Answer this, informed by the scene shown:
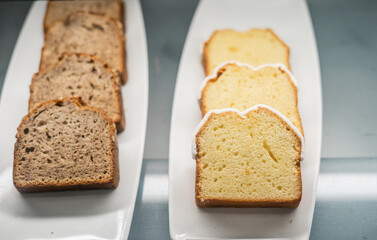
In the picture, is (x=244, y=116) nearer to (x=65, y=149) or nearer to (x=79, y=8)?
(x=65, y=149)

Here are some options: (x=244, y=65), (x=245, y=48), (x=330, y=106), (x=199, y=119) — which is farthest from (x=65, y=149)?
(x=330, y=106)

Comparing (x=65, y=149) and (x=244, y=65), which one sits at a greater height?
(x=244, y=65)

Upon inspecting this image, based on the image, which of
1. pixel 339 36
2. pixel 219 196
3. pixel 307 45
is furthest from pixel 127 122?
pixel 339 36

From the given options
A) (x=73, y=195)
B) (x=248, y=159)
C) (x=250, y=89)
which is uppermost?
(x=250, y=89)

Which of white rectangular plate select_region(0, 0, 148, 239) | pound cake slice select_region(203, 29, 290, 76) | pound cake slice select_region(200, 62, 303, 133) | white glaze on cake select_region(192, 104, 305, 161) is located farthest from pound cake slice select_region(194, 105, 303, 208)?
pound cake slice select_region(203, 29, 290, 76)

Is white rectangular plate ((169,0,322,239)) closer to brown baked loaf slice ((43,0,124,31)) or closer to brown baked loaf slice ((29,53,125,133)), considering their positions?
brown baked loaf slice ((29,53,125,133))

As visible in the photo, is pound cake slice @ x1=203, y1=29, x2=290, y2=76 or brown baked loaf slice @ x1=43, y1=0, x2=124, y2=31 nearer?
pound cake slice @ x1=203, y1=29, x2=290, y2=76
